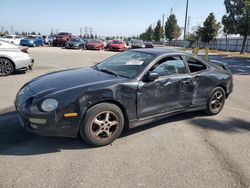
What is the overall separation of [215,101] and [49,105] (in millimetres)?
3616

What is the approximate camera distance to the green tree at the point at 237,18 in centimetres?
2799

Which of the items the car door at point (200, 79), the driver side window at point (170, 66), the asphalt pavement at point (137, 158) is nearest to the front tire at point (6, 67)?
the asphalt pavement at point (137, 158)

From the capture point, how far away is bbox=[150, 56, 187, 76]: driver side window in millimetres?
3936

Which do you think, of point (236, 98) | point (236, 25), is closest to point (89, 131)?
point (236, 98)

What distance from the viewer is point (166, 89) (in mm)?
3938

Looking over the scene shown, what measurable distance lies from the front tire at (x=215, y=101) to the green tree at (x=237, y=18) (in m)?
27.3

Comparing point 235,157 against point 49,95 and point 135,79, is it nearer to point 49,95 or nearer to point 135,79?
point 135,79

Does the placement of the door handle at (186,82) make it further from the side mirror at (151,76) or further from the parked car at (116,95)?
the side mirror at (151,76)

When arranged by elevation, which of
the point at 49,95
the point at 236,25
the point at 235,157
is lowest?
the point at 235,157

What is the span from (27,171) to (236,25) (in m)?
32.3

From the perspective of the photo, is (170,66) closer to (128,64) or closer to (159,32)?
(128,64)

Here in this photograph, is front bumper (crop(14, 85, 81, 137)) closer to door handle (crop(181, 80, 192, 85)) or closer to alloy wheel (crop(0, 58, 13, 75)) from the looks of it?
door handle (crop(181, 80, 192, 85))

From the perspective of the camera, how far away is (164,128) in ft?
13.8

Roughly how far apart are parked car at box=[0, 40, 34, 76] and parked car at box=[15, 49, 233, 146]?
4975 mm
